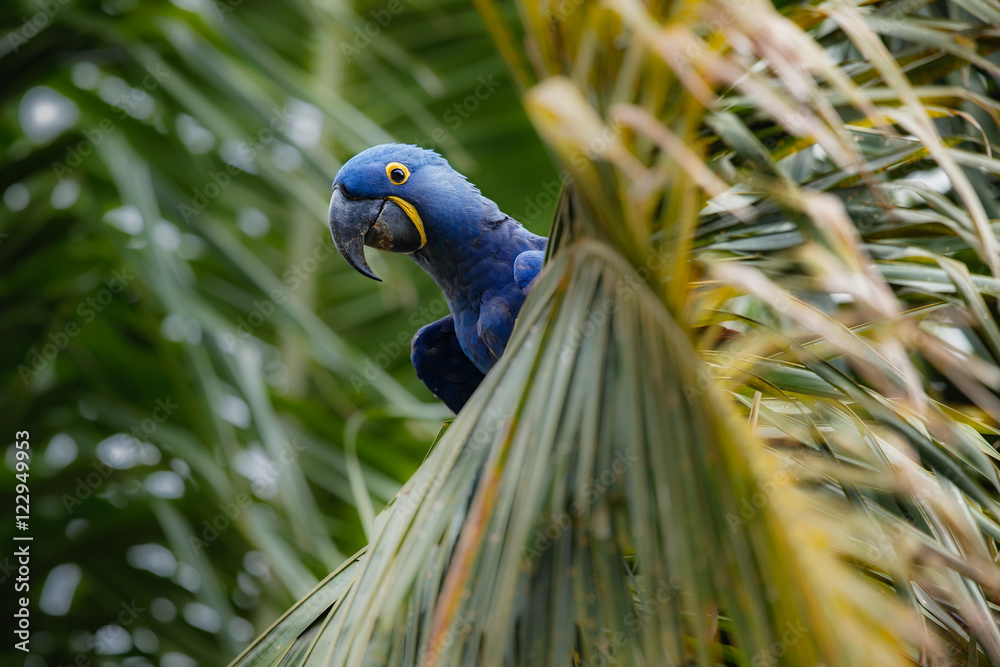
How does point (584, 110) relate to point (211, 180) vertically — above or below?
below

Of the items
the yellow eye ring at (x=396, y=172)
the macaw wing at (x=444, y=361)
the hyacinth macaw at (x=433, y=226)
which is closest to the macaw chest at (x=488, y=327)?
the hyacinth macaw at (x=433, y=226)

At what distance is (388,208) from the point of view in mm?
1918

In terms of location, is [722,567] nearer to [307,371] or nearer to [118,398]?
[118,398]

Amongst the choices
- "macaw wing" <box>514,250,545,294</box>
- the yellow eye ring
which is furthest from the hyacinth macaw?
"macaw wing" <box>514,250,545,294</box>

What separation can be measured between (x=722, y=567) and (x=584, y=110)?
1.14 feet

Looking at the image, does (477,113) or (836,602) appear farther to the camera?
(477,113)

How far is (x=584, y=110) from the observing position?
0.60m

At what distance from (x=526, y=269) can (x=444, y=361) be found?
17.2 inches

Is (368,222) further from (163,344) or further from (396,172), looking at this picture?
(163,344)

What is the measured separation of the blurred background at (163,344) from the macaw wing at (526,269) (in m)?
0.32

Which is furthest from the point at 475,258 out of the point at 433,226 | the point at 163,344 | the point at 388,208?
the point at 163,344

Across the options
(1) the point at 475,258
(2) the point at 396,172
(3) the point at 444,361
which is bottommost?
(3) the point at 444,361

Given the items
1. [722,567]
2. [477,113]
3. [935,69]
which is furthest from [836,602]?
[477,113]

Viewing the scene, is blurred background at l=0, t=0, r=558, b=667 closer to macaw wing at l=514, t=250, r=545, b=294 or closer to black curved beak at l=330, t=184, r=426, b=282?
black curved beak at l=330, t=184, r=426, b=282
